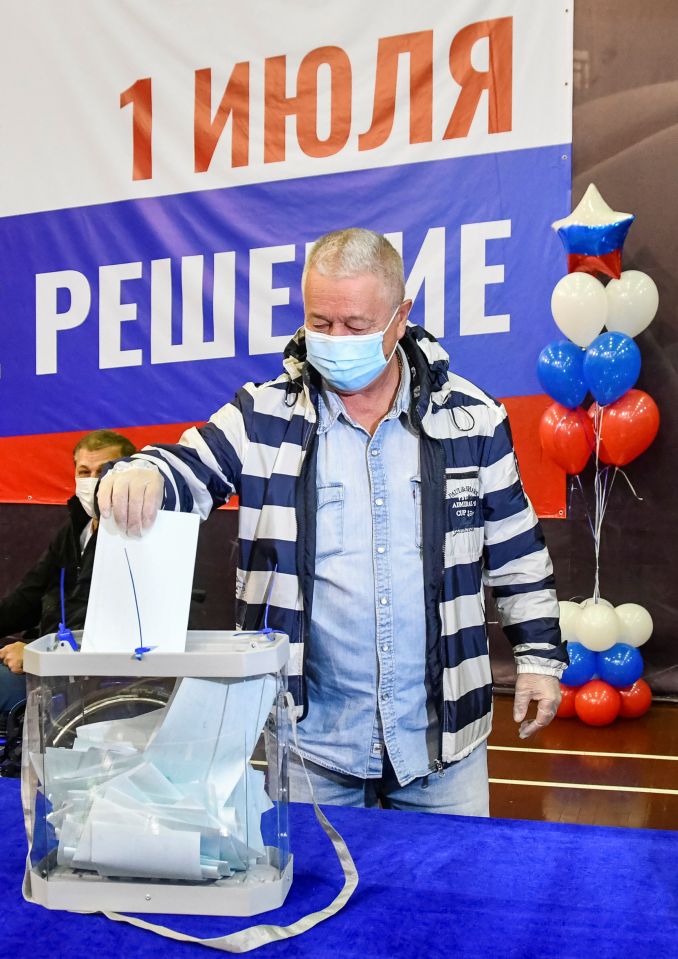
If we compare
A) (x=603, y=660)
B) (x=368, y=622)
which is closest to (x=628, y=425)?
(x=603, y=660)

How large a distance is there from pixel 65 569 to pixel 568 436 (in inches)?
83.2

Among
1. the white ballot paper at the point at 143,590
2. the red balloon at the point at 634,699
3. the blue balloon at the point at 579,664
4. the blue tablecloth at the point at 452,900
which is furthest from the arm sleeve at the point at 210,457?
the red balloon at the point at 634,699

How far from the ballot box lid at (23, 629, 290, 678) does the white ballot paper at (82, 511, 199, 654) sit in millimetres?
16

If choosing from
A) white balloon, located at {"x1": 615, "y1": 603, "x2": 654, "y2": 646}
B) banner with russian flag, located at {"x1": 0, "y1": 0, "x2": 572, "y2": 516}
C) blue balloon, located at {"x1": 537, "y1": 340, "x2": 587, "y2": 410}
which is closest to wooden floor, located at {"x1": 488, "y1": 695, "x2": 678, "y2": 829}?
white balloon, located at {"x1": 615, "y1": 603, "x2": 654, "y2": 646}

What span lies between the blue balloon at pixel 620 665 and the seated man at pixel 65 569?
215 centimetres

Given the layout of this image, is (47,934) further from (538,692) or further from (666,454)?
(666,454)

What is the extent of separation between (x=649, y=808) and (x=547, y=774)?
0.44 m

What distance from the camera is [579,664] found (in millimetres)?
4156

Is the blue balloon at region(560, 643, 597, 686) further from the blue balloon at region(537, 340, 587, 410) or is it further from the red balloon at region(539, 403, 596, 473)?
the blue balloon at region(537, 340, 587, 410)

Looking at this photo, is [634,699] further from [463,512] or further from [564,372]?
[463,512]

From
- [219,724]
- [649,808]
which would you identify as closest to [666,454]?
[649,808]

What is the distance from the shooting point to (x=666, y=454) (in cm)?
455

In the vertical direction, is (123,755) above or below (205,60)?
below

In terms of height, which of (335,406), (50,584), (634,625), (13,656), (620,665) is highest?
(335,406)
